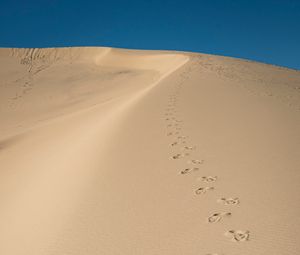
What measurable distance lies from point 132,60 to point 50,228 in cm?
2220

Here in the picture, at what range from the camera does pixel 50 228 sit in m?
3.45

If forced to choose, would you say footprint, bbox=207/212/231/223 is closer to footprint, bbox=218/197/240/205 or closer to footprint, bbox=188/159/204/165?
footprint, bbox=218/197/240/205

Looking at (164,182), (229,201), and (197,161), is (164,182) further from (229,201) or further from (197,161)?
(229,201)

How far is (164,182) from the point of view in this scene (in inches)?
156

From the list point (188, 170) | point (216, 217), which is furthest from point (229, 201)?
point (188, 170)

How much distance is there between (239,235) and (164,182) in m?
1.35

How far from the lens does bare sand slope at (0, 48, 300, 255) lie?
288 centimetres

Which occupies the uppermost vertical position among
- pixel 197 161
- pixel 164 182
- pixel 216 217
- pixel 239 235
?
pixel 197 161

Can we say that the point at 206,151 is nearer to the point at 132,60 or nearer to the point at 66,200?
the point at 66,200

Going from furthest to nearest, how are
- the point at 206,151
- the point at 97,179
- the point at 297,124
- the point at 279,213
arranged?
the point at 297,124, the point at 206,151, the point at 97,179, the point at 279,213

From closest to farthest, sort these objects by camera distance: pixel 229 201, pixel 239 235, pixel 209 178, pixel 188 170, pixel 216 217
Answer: pixel 239 235, pixel 216 217, pixel 229 201, pixel 209 178, pixel 188 170

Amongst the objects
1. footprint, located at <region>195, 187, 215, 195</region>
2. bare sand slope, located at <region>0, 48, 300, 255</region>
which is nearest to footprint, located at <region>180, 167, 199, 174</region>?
bare sand slope, located at <region>0, 48, 300, 255</region>

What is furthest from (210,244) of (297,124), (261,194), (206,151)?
(297,124)

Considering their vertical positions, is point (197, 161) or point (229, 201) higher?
point (197, 161)
